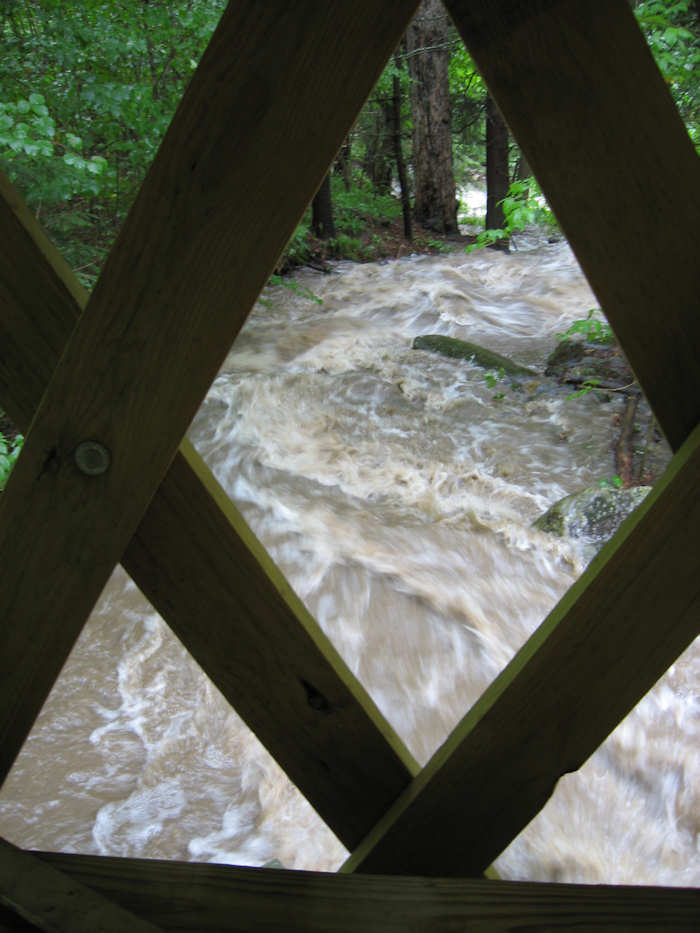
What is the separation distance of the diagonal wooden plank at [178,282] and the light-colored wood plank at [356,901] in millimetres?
390

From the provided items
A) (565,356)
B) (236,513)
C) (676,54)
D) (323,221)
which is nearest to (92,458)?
(236,513)

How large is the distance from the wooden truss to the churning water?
194 cm

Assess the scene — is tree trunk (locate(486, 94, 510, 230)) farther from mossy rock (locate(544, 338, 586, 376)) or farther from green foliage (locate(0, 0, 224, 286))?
green foliage (locate(0, 0, 224, 286))

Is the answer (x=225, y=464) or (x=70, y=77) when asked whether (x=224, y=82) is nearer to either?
(x=225, y=464)

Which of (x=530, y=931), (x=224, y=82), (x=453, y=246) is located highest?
(x=453, y=246)

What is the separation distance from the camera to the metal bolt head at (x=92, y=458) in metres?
0.97

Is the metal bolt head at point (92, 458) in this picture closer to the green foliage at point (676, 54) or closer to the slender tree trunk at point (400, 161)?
the green foliage at point (676, 54)

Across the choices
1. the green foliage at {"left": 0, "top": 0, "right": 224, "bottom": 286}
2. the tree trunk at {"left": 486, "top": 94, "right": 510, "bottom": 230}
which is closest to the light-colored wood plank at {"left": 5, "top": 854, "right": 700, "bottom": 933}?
the green foliage at {"left": 0, "top": 0, "right": 224, "bottom": 286}

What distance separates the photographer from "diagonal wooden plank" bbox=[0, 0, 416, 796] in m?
0.81

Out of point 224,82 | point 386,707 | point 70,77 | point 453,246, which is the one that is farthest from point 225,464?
point 453,246

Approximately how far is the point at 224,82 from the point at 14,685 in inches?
35.4

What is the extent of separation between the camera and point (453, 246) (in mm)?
13938

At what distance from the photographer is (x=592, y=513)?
4.65m

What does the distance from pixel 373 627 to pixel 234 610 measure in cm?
305
